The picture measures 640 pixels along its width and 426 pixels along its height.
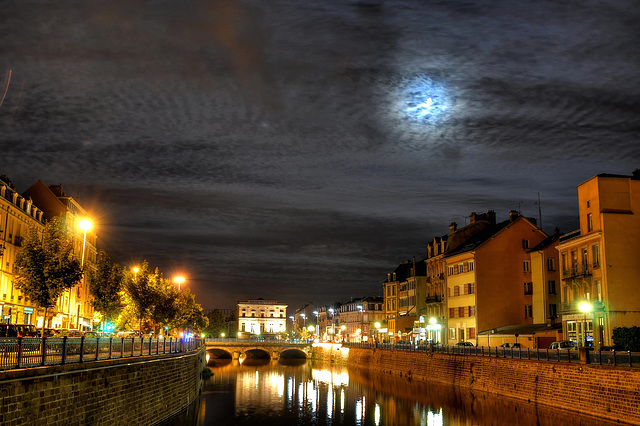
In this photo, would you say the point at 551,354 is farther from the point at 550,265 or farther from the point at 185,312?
the point at 185,312

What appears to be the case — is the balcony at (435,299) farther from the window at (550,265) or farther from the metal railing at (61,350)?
the metal railing at (61,350)

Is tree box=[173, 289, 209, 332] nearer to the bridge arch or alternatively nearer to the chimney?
the bridge arch

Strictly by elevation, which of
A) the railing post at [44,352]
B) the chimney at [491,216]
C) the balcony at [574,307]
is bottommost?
the railing post at [44,352]

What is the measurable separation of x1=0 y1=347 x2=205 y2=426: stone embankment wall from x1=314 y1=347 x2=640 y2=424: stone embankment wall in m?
24.6

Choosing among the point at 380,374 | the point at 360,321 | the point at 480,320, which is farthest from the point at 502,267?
the point at 360,321

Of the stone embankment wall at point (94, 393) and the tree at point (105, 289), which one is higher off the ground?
Answer: the tree at point (105, 289)

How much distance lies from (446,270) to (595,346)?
3375 cm

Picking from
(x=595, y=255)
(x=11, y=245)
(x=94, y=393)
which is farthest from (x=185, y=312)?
(x=94, y=393)

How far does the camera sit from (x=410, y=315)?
102312 mm

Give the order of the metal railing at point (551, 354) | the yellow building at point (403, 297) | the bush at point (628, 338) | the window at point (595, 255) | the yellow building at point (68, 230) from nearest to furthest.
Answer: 1. the metal railing at point (551, 354)
2. the bush at point (628, 338)
3. the window at point (595, 255)
4. the yellow building at point (68, 230)
5. the yellow building at point (403, 297)

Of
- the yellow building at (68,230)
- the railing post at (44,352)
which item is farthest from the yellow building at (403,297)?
the railing post at (44,352)

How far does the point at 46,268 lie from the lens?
46250 mm

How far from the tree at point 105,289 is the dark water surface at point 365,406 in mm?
13438

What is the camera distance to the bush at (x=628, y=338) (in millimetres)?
43422
